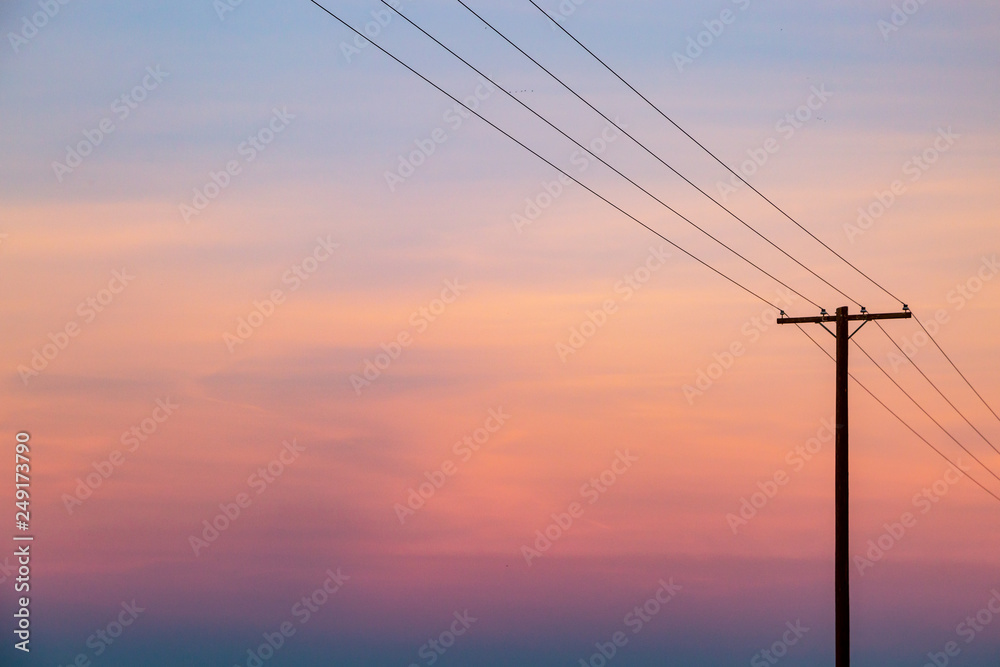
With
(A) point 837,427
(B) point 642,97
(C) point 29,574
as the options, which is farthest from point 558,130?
(C) point 29,574

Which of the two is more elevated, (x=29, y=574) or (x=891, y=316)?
(x=891, y=316)

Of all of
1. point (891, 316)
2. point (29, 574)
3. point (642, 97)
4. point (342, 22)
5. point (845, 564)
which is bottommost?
point (29, 574)

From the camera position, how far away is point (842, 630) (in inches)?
1236

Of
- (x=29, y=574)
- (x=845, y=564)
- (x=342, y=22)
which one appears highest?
(x=845, y=564)

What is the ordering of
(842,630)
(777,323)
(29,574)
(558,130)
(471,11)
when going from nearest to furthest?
(471,11) → (558,130) → (29,574) → (842,630) → (777,323)

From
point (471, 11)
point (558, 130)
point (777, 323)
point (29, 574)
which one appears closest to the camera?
point (471, 11)

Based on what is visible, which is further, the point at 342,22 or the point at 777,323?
the point at 777,323

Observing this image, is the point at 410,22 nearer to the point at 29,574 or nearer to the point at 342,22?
the point at 342,22

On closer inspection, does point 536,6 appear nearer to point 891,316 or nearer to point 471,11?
point 471,11

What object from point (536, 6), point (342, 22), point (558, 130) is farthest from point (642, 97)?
point (342, 22)

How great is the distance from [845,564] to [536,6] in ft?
47.6

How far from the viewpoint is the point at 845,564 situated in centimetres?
3156

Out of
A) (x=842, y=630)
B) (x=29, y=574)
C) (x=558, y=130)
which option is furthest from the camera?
(x=842, y=630)

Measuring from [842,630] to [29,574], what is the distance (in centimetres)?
1600
